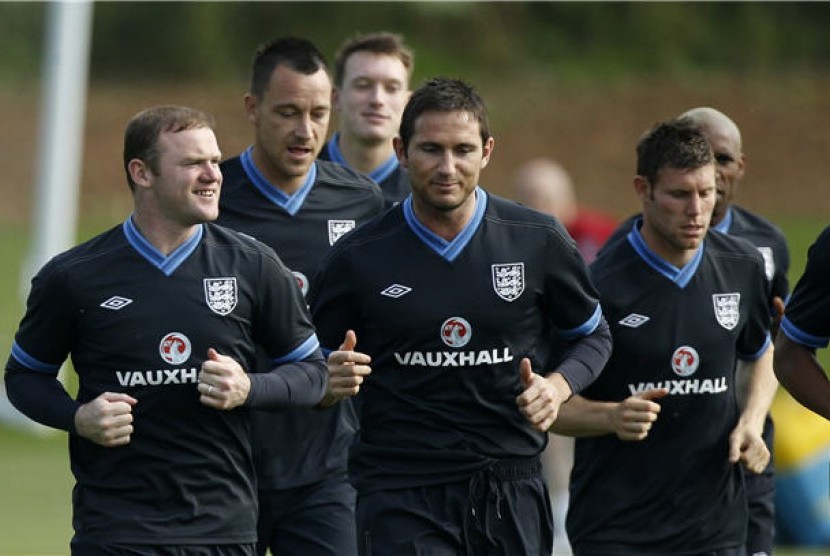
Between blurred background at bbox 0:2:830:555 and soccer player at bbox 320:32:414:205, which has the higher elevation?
blurred background at bbox 0:2:830:555

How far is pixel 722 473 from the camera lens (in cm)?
700

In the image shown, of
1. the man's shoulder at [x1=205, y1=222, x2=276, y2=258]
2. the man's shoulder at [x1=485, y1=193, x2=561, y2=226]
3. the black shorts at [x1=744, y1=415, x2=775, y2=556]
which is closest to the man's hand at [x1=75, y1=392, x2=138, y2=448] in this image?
the man's shoulder at [x1=205, y1=222, x2=276, y2=258]

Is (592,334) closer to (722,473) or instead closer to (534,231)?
(534,231)

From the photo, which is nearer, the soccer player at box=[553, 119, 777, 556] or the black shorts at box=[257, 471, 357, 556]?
the soccer player at box=[553, 119, 777, 556]

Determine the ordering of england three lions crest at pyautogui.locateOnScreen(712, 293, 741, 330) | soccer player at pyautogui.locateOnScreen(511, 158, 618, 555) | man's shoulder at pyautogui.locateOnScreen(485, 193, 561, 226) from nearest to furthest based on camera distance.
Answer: man's shoulder at pyautogui.locateOnScreen(485, 193, 561, 226)
england three lions crest at pyautogui.locateOnScreen(712, 293, 741, 330)
soccer player at pyautogui.locateOnScreen(511, 158, 618, 555)

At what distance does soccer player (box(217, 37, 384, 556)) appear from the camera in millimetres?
7188

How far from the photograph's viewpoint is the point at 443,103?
20.7 ft

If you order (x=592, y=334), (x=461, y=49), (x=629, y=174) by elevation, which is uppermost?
(x=461, y=49)

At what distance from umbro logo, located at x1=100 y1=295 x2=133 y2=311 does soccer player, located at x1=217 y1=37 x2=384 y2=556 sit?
122 cm

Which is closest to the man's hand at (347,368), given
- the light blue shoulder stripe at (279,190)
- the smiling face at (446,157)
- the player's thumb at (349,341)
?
the player's thumb at (349,341)

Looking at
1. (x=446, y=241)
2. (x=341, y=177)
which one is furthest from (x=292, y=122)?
(x=446, y=241)

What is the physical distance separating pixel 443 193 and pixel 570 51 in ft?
81.3

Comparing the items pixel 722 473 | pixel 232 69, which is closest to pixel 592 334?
pixel 722 473

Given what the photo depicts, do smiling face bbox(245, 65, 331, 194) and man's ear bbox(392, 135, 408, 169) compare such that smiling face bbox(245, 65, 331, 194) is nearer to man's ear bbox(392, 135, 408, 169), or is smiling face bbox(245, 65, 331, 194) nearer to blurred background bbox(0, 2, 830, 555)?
man's ear bbox(392, 135, 408, 169)
